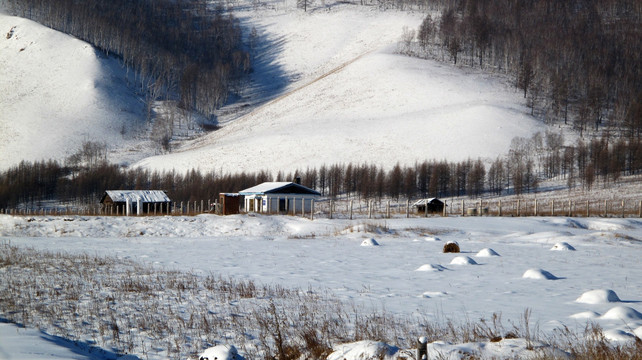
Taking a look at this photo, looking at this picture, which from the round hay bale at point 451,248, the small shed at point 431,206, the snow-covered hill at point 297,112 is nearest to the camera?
the round hay bale at point 451,248

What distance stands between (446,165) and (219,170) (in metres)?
38.5

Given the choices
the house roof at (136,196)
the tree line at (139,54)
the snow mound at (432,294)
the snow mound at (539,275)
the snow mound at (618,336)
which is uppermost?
the tree line at (139,54)

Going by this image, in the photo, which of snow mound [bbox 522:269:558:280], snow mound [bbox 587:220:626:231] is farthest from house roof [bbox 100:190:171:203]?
snow mound [bbox 522:269:558:280]

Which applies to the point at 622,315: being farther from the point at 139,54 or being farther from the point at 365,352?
the point at 139,54

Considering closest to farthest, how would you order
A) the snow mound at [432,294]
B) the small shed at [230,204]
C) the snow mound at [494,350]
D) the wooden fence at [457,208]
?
1. the snow mound at [494,350]
2. the snow mound at [432,294]
3. the wooden fence at [457,208]
4. the small shed at [230,204]

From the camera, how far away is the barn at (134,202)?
60875 millimetres

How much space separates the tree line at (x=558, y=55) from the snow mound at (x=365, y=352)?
96.6 metres

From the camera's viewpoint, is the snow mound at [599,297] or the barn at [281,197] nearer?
the snow mound at [599,297]

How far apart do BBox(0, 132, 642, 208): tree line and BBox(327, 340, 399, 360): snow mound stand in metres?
67.6

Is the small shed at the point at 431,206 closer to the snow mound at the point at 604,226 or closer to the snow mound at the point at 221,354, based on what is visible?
the snow mound at the point at 604,226

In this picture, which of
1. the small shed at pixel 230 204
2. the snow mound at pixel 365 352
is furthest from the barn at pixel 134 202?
the snow mound at pixel 365 352

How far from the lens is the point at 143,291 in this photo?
44.3 ft

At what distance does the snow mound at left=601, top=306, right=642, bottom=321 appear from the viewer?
1038cm

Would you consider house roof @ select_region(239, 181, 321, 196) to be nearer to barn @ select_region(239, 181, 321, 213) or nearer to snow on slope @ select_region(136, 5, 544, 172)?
barn @ select_region(239, 181, 321, 213)
